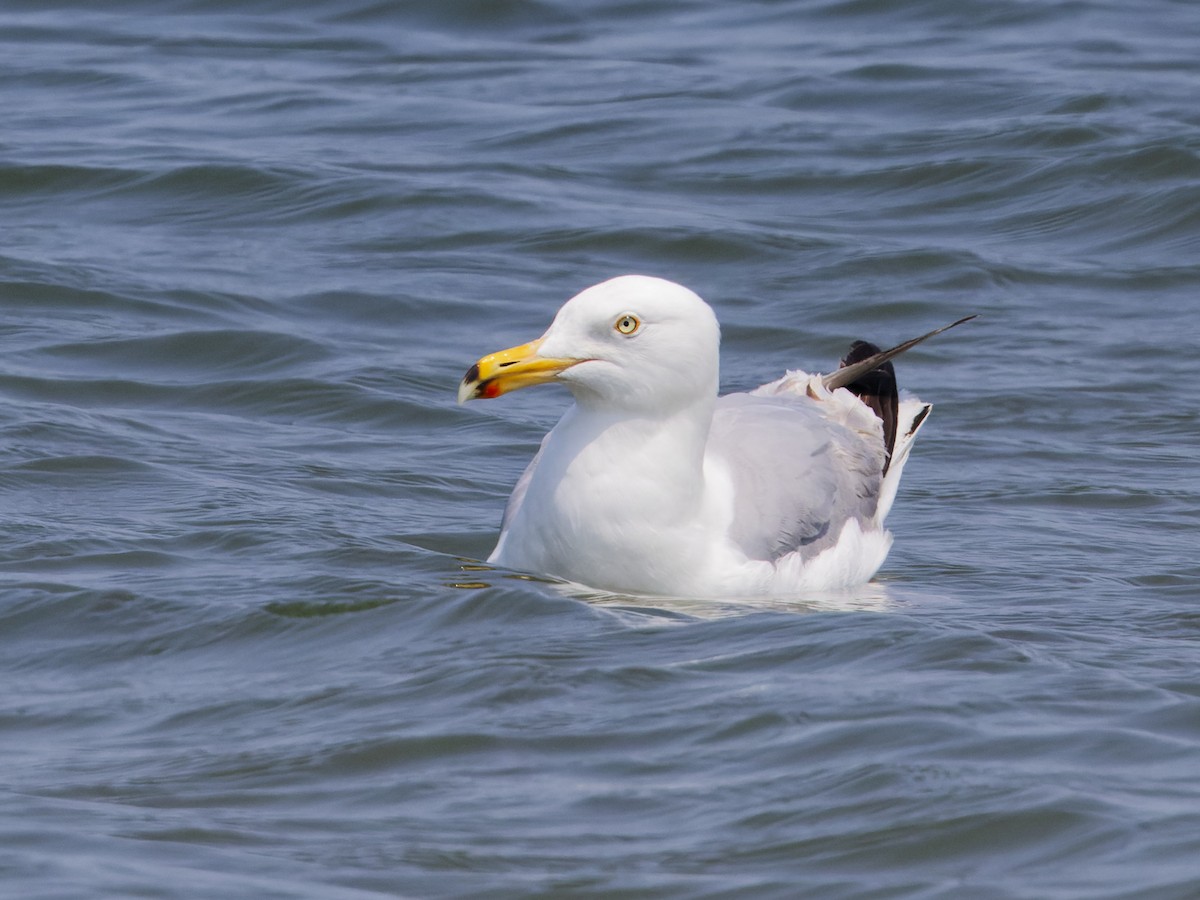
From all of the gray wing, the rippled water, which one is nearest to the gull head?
the gray wing

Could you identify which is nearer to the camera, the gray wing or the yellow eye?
the yellow eye

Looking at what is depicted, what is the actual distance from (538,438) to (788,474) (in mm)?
2227

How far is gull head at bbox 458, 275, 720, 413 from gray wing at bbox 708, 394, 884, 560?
430mm

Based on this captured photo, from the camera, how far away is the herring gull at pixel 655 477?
6.08 metres

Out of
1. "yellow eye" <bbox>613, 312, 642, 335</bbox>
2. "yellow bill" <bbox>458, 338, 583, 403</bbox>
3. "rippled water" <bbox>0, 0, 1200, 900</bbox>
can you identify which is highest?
"yellow eye" <bbox>613, 312, 642, 335</bbox>

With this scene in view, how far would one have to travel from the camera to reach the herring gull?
6.08 m

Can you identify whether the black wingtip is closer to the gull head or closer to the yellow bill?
the gull head

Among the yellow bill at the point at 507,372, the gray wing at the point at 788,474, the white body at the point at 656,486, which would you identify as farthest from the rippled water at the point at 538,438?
the yellow bill at the point at 507,372

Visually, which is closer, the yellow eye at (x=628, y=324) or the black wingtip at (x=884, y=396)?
the yellow eye at (x=628, y=324)

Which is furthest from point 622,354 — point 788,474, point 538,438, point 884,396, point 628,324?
point 538,438

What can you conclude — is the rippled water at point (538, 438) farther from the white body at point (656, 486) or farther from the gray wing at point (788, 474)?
the gray wing at point (788, 474)

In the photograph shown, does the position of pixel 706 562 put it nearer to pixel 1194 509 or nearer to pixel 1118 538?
pixel 1118 538

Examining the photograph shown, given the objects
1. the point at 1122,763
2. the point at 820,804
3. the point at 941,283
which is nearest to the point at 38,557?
the point at 820,804

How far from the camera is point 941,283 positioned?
11.1 meters
